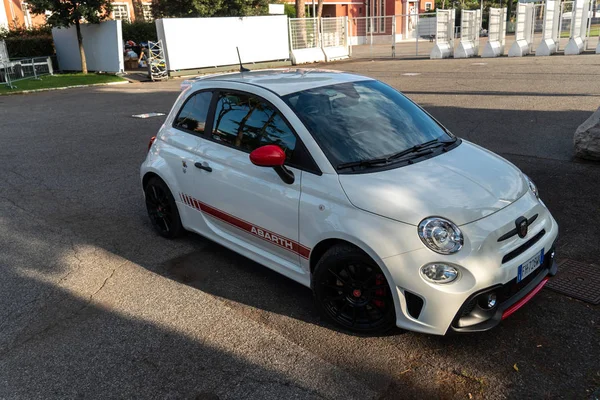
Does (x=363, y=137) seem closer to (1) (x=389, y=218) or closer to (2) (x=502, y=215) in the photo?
(1) (x=389, y=218)

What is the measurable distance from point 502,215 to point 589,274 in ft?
4.90

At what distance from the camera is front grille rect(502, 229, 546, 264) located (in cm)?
309

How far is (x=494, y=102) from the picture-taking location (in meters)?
12.1

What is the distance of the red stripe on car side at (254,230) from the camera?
3648 millimetres

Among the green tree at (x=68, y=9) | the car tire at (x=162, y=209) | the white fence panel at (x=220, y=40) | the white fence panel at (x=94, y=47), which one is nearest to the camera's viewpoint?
the car tire at (x=162, y=209)

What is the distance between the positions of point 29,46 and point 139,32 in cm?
613

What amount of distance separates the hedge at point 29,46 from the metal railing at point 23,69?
1.20m

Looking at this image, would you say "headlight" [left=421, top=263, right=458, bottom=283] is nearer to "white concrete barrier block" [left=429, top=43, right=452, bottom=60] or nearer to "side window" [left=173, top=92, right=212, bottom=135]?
"side window" [left=173, top=92, right=212, bottom=135]

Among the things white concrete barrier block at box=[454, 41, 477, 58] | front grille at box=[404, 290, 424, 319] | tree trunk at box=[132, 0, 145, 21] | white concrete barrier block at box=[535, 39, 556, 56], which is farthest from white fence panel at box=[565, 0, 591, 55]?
tree trunk at box=[132, 0, 145, 21]

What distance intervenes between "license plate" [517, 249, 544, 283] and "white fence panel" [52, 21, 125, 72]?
24.1 meters

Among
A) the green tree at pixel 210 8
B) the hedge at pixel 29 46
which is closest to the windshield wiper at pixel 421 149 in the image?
the green tree at pixel 210 8

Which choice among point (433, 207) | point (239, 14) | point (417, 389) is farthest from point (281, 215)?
point (239, 14)

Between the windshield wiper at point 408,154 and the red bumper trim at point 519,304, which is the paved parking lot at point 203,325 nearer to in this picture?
the red bumper trim at point 519,304

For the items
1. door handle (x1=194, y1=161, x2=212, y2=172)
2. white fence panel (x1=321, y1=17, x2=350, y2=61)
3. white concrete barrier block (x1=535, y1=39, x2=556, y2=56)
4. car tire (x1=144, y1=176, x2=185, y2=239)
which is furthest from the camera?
white fence panel (x1=321, y1=17, x2=350, y2=61)
